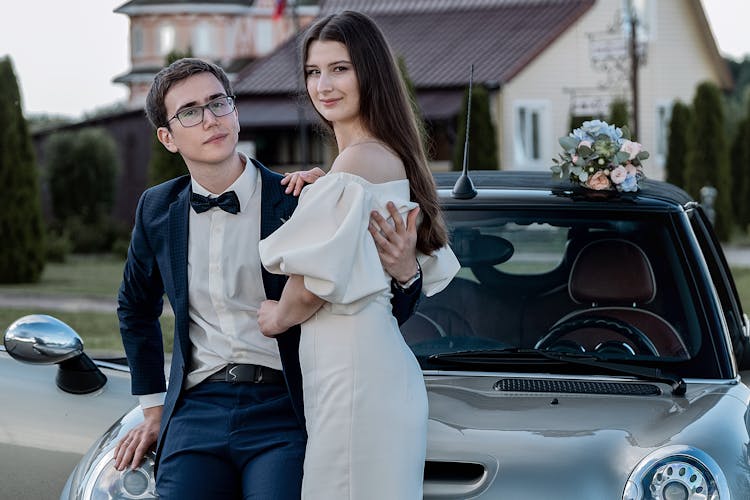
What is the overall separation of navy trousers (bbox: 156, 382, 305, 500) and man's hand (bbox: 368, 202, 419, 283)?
0.39 meters

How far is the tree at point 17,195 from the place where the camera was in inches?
883

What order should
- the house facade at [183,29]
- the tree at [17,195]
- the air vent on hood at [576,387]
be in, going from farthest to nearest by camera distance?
the house facade at [183,29], the tree at [17,195], the air vent on hood at [576,387]

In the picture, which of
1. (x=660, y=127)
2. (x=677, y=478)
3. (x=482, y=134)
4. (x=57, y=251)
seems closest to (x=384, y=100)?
(x=677, y=478)

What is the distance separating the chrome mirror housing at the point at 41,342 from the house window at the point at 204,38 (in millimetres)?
56300

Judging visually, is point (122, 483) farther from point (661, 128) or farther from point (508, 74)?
point (661, 128)

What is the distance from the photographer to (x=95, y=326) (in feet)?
46.3

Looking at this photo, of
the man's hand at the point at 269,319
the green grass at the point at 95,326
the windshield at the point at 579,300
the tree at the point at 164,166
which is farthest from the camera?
the tree at the point at 164,166

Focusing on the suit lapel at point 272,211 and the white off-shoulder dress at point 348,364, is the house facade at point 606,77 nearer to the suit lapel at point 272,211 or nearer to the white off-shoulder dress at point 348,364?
the suit lapel at point 272,211

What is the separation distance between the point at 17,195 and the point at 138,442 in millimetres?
20343

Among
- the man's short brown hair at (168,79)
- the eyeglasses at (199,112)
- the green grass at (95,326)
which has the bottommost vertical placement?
the green grass at (95,326)

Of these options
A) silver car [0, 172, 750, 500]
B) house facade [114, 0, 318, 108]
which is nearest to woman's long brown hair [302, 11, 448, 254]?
silver car [0, 172, 750, 500]

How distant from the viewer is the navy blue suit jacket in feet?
10.3

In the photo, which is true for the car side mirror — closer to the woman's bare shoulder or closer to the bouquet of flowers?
the woman's bare shoulder

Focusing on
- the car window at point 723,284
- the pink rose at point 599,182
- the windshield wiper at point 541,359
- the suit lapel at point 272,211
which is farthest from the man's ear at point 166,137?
the car window at point 723,284
